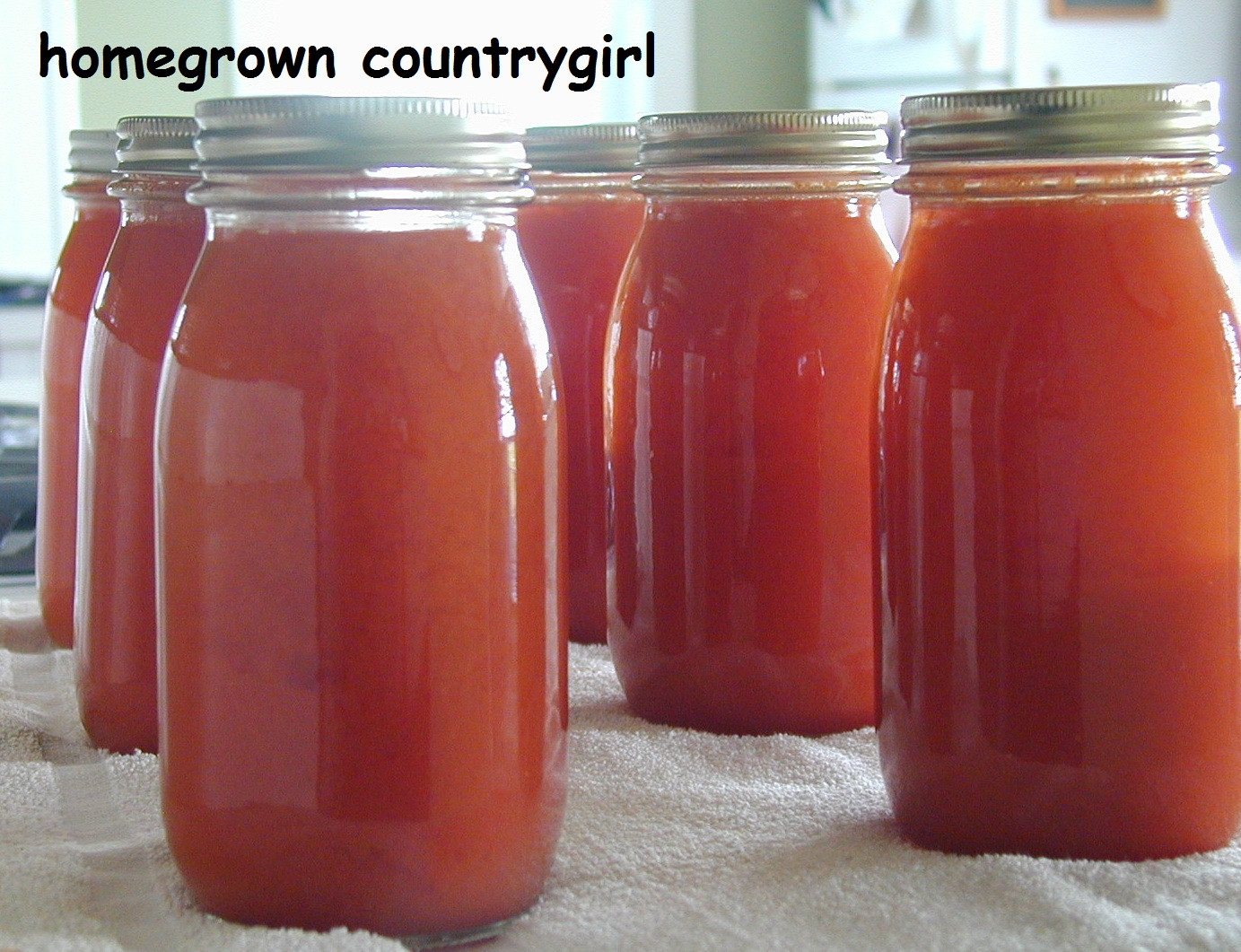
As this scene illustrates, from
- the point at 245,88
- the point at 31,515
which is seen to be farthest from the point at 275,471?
the point at 245,88

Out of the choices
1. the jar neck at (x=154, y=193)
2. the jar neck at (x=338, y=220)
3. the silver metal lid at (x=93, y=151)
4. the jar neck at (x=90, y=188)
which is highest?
the silver metal lid at (x=93, y=151)

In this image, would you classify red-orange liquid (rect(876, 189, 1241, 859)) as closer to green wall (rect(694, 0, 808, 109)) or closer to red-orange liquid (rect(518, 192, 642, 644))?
red-orange liquid (rect(518, 192, 642, 644))

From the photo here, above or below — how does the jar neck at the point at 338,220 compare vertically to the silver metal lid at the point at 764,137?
below

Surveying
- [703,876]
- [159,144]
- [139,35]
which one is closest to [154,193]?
[159,144]

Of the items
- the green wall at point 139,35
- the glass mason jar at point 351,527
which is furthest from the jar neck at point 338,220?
the green wall at point 139,35

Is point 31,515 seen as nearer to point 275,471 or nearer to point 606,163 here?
point 606,163

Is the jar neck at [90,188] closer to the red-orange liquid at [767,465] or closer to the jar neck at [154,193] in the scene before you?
the jar neck at [154,193]

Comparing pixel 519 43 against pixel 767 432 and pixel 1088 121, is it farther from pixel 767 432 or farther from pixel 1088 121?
pixel 1088 121

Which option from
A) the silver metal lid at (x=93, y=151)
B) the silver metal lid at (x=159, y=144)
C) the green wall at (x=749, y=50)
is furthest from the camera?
the green wall at (x=749, y=50)
